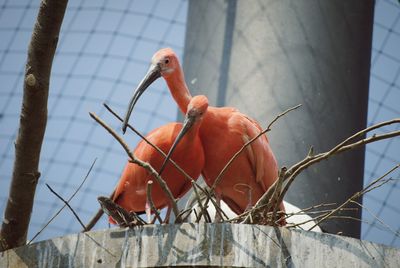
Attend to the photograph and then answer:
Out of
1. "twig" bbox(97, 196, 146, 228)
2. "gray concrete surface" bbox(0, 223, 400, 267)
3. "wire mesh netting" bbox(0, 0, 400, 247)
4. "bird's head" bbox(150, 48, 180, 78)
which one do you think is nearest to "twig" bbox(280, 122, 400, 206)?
"gray concrete surface" bbox(0, 223, 400, 267)

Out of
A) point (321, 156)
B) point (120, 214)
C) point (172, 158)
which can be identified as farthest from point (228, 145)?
point (321, 156)

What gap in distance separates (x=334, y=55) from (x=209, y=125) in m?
1.57

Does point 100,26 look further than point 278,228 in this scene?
Yes

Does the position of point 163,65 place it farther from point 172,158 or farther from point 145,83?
point 172,158

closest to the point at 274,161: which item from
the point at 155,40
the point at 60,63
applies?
the point at 155,40

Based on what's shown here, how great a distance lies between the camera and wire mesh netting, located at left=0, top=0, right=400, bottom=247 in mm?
13070

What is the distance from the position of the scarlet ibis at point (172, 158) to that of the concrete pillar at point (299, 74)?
1041 mm

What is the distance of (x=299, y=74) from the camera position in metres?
7.94

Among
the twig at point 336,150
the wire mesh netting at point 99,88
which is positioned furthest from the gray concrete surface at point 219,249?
the wire mesh netting at point 99,88

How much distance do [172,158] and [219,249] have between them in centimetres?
164

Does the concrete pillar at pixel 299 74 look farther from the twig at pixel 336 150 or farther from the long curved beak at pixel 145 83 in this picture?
the twig at pixel 336 150

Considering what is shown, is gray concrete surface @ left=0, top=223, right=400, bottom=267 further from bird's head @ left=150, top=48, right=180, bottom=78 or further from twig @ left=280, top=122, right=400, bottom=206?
bird's head @ left=150, top=48, right=180, bottom=78

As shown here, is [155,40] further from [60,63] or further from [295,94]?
[295,94]

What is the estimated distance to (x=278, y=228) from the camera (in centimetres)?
540
